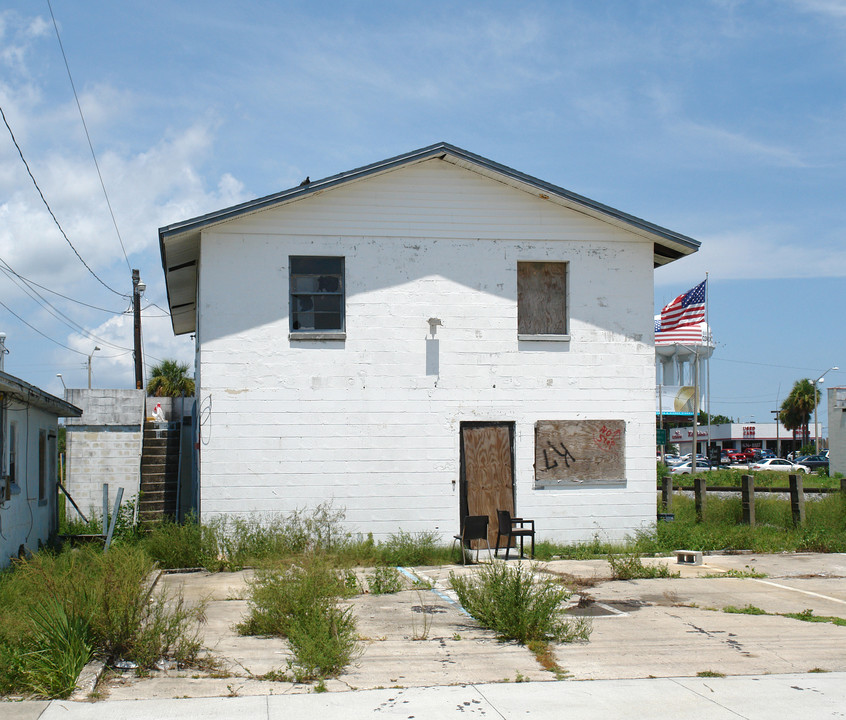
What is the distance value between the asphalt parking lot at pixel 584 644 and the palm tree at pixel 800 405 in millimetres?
69114

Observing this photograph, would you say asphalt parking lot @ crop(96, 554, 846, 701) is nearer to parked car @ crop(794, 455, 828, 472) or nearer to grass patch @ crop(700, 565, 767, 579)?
grass patch @ crop(700, 565, 767, 579)

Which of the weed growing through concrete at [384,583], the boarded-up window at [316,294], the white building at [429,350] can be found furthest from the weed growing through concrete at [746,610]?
the boarded-up window at [316,294]

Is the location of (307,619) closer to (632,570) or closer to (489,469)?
(632,570)

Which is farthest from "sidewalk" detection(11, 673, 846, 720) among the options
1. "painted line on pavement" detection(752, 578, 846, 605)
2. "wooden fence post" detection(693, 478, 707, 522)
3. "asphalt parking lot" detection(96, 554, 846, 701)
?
"wooden fence post" detection(693, 478, 707, 522)

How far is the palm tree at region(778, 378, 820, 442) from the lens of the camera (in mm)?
76250

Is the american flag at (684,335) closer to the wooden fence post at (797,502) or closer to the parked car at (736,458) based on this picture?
the wooden fence post at (797,502)

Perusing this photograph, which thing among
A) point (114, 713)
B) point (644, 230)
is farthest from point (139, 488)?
point (114, 713)

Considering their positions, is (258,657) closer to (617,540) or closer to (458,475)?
(458,475)

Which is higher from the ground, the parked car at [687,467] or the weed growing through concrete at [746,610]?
the weed growing through concrete at [746,610]

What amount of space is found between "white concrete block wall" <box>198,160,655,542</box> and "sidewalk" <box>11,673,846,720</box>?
8210 millimetres

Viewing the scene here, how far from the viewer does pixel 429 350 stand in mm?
15539

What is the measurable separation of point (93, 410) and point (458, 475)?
9.46 meters

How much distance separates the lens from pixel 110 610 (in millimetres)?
7457

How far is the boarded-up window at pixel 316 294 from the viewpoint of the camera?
607 inches
